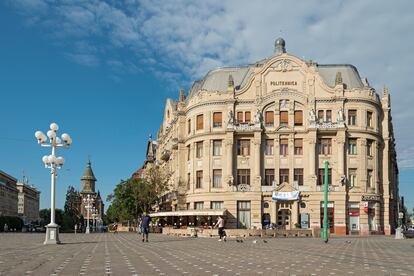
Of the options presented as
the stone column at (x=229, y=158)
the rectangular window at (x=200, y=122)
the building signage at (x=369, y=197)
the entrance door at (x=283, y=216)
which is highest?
the rectangular window at (x=200, y=122)

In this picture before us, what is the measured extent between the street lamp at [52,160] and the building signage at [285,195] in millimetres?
34318

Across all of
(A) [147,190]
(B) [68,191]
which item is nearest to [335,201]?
(A) [147,190]

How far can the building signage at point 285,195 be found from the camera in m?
63.3

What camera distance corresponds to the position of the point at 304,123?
65625mm

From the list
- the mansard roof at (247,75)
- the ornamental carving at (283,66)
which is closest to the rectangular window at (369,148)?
the mansard roof at (247,75)

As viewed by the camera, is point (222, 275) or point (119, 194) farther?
point (119, 194)

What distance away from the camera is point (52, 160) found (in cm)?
3372

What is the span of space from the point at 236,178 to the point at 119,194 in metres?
25.3

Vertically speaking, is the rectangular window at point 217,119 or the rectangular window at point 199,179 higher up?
the rectangular window at point 217,119

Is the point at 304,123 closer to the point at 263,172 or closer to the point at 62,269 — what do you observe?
the point at 263,172

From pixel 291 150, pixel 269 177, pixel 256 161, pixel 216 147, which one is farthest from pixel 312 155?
pixel 216 147

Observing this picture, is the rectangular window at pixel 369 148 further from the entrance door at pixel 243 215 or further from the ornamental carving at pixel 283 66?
the entrance door at pixel 243 215

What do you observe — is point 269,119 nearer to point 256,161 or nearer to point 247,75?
point 256,161

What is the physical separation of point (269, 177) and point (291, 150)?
164 inches
